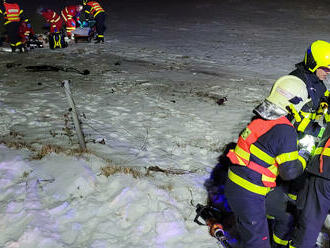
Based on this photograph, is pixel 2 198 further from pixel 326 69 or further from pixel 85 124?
pixel 326 69

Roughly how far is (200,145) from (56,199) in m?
2.68

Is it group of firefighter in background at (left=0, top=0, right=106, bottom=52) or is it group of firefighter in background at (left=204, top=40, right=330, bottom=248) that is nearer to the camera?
group of firefighter in background at (left=204, top=40, right=330, bottom=248)

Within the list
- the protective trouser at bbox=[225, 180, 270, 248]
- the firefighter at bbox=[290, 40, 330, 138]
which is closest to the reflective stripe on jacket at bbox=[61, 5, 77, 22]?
the firefighter at bbox=[290, 40, 330, 138]

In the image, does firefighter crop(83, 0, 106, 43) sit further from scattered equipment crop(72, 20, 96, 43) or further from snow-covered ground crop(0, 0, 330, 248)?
snow-covered ground crop(0, 0, 330, 248)

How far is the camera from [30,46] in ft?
43.4

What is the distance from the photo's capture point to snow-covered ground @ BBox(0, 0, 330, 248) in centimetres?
359

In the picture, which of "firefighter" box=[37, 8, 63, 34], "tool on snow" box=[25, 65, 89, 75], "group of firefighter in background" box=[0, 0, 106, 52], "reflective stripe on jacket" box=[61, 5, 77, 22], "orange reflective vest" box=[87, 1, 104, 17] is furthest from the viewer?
"reflective stripe on jacket" box=[61, 5, 77, 22]

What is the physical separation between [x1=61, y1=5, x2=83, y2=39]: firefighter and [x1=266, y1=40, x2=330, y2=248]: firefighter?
13083 mm

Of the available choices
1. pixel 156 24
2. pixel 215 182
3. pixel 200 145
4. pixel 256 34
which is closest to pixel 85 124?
pixel 200 145

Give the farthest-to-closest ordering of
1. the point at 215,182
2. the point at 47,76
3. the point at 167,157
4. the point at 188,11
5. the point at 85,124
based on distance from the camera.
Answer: the point at 188,11 → the point at 47,76 → the point at 85,124 → the point at 167,157 → the point at 215,182

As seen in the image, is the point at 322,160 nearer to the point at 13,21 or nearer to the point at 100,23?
the point at 13,21

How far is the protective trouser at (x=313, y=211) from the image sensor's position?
2811 mm

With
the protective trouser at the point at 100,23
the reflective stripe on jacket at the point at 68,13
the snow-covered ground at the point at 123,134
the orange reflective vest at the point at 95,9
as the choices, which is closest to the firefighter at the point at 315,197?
the snow-covered ground at the point at 123,134

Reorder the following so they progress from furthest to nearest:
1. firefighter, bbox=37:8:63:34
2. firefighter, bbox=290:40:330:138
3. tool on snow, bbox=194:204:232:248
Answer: firefighter, bbox=37:8:63:34
firefighter, bbox=290:40:330:138
tool on snow, bbox=194:204:232:248
